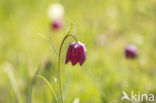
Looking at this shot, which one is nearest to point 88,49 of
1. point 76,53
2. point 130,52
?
point 130,52

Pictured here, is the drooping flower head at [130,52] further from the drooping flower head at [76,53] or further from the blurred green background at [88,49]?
the drooping flower head at [76,53]

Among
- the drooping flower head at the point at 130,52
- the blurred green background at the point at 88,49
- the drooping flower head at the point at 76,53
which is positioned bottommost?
the blurred green background at the point at 88,49

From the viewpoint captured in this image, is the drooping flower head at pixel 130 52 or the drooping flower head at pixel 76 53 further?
the drooping flower head at pixel 130 52

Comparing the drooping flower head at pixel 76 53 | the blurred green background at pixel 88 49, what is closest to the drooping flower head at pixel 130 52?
the blurred green background at pixel 88 49

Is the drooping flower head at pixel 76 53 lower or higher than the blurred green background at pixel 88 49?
higher

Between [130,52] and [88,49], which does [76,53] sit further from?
[88,49]

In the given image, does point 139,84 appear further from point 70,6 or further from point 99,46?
point 70,6

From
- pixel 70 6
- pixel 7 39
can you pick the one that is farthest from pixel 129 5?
pixel 7 39

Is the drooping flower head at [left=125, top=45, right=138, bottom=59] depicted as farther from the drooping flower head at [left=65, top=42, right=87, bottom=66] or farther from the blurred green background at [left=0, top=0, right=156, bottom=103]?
the drooping flower head at [left=65, top=42, right=87, bottom=66]

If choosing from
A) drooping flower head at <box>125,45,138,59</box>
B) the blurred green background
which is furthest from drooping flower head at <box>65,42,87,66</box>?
drooping flower head at <box>125,45,138,59</box>
